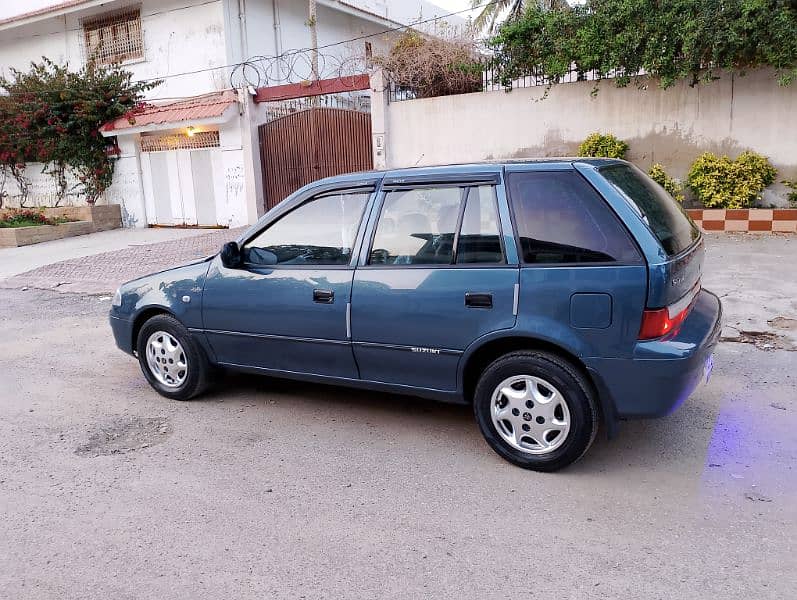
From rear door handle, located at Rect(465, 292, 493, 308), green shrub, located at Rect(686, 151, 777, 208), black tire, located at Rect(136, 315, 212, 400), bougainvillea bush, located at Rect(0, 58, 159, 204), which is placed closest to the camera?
rear door handle, located at Rect(465, 292, 493, 308)

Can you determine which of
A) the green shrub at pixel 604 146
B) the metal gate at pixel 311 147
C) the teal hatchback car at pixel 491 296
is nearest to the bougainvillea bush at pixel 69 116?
the metal gate at pixel 311 147

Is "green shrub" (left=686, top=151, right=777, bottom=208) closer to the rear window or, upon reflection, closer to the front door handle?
the rear window

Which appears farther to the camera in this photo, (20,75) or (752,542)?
(20,75)

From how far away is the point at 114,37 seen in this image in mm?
18250


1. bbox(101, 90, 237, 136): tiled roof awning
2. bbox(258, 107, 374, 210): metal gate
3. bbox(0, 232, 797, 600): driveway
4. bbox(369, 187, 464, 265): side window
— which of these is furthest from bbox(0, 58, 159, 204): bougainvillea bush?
bbox(369, 187, 464, 265): side window

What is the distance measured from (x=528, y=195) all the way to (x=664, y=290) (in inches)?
35.1

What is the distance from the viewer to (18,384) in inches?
221

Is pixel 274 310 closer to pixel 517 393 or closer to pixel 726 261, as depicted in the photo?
pixel 517 393

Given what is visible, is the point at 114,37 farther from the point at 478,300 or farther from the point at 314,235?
the point at 478,300

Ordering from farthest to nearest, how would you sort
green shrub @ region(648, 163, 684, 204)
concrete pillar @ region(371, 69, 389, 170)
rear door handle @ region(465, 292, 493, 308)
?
concrete pillar @ region(371, 69, 389, 170)
green shrub @ region(648, 163, 684, 204)
rear door handle @ region(465, 292, 493, 308)

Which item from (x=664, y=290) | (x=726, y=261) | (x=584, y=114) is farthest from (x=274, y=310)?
(x=584, y=114)

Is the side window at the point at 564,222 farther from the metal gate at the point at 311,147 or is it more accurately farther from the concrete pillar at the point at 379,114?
the metal gate at the point at 311,147

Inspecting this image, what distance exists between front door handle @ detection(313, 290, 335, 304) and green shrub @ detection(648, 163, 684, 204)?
26.7 feet

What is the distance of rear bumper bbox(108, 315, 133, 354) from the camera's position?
17.0 ft
